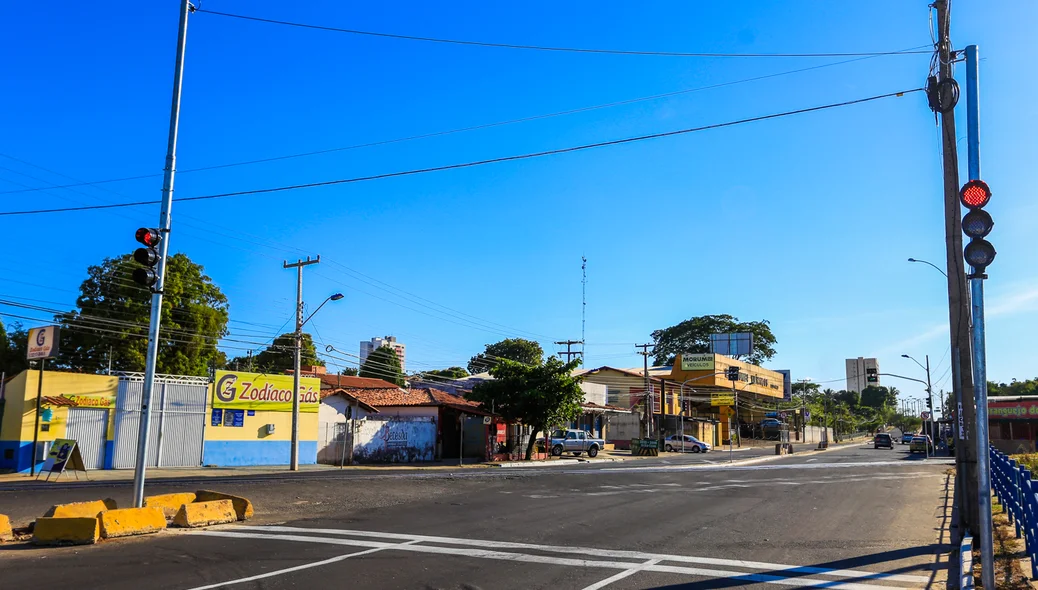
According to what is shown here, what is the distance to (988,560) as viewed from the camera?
26.2 feet

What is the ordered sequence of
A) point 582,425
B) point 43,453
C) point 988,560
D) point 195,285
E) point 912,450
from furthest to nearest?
point 582,425
point 912,450
point 195,285
point 43,453
point 988,560

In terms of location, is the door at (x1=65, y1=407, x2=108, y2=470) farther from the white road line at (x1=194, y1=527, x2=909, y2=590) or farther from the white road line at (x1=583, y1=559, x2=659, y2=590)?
the white road line at (x1=583, y1=559, x2=659, y2=590)

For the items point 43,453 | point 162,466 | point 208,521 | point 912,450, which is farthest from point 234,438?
point 912,450

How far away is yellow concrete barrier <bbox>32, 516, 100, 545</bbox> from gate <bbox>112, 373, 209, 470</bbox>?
66.9 ft

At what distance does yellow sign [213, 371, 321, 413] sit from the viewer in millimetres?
36094

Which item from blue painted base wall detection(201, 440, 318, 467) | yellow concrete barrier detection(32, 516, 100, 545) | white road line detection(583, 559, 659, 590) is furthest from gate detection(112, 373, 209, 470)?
white road line detection(583, 559, 659, 590)

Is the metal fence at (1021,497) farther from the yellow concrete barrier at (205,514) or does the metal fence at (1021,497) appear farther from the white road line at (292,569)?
the yellow concrete barrier at (205,514)

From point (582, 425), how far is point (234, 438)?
34848 millimetres

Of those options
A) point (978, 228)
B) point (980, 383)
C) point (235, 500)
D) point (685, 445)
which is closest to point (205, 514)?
point (235, 500)

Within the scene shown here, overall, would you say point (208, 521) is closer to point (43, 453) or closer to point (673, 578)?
point (673, 578)

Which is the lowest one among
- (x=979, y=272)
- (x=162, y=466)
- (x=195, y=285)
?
(x=162, y=466)

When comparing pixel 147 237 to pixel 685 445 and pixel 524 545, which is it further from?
pixel 685 445

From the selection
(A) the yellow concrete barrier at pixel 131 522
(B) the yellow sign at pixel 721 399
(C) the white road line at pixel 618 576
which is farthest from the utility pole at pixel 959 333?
(B) the yellow sign at pixel 721 399

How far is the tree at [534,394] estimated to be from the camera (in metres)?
43.2
